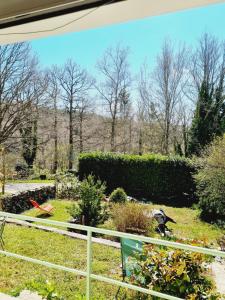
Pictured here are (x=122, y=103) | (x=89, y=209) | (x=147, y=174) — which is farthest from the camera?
(x=122, y=103)

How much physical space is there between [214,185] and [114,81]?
12793 mm

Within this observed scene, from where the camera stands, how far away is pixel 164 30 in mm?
19703

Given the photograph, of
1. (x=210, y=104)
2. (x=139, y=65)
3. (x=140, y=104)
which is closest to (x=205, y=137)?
(x=210, y=104)

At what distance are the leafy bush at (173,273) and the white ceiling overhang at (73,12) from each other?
2.40 m

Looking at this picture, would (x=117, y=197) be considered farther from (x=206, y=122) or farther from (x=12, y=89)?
(x=12, y=89)

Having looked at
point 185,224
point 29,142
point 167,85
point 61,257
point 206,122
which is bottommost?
point 185,224

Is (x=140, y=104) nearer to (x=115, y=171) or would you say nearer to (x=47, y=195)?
(x=115, y=171)

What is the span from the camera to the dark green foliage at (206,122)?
51.0 ft

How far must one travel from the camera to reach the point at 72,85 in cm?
1919

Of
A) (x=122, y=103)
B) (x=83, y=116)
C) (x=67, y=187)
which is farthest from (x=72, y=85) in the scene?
(x=67, y=187)

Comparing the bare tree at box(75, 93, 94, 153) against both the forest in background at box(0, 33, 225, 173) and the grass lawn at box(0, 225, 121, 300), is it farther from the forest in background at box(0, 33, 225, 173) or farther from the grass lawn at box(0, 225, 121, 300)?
the grass lawn at box(0, 225, 121, 300)

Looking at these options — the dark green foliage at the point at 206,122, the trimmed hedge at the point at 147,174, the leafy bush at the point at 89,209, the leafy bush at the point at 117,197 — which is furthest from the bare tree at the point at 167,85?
the leafy bush at the point at 89,209

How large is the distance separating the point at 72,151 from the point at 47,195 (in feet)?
28.0

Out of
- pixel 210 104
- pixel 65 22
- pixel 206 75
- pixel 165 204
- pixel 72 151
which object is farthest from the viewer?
pixel 72 151
